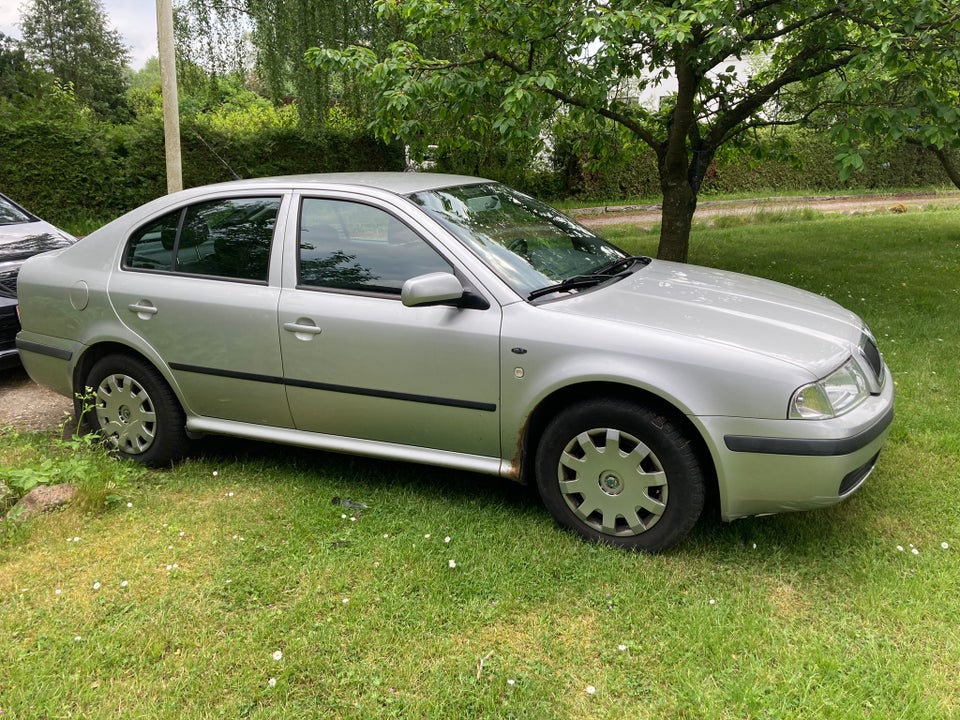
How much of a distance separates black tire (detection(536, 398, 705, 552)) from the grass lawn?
128 mm

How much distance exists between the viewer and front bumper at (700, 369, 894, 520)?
3.01 metres

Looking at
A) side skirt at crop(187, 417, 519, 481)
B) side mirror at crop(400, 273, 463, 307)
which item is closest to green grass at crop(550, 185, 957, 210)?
Answer: side skirt at crop(187, 417, 519, 481)

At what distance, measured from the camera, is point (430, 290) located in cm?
332

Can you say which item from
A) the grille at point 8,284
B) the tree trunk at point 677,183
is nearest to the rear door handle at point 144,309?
the grille at point 8,284

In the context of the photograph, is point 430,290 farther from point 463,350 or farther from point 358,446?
point 358,446

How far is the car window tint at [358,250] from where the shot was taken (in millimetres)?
3691

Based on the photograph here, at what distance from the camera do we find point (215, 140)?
16.5m

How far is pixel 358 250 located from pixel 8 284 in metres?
3.73

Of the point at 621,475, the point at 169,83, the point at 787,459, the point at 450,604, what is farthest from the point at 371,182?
the point at 169,83

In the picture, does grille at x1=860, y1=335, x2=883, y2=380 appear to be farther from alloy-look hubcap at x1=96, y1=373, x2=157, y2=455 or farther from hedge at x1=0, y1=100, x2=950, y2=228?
hedge at x1=0, y1=100, x2=950, y2=228

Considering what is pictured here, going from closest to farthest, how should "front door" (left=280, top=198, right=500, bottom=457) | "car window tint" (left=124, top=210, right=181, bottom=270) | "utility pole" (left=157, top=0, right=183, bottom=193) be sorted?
"front door" (left=280, top=198, right=500, bottom=457), "car window tint" (left=124, top=210, right=181, bottom=270), "utility pole" (left=157, top=0, right=183, bottom=193)

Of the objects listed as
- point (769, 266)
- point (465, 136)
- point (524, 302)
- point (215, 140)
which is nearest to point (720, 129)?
point (769, 266)

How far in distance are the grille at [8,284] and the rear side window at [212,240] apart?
7.45ft

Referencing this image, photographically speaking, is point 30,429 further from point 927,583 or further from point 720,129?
point 720,129
